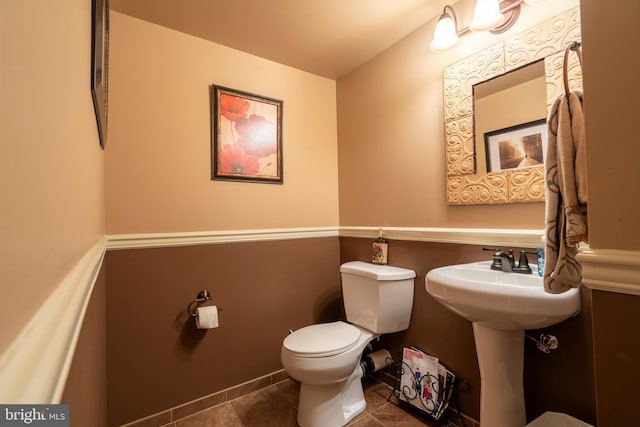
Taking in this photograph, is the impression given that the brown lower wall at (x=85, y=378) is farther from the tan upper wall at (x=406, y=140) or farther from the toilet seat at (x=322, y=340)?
the tan upper wall at (x=406, y=140)

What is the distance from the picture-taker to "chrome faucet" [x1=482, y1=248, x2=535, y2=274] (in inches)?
48.9

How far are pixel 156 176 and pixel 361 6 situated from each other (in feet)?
4.99

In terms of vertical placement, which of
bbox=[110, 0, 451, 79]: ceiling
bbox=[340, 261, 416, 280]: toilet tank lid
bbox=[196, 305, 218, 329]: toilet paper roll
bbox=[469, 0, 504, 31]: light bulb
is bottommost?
bbox=[196, 305, 218, 329]: toilet paper roll

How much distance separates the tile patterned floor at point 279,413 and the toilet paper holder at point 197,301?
60cm

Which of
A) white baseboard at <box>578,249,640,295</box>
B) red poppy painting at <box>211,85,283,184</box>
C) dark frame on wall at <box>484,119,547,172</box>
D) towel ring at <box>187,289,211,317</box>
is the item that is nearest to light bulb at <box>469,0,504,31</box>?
dark frame on wall at <box>484,119,547,172</box>

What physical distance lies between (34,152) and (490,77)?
1.75 m

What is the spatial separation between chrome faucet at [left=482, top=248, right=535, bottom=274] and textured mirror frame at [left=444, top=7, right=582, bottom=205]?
0.84 feet

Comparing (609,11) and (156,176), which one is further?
(156,176)

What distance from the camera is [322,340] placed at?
156cm

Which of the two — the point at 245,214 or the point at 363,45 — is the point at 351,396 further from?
the point at 363,45

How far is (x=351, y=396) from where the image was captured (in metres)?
1.68

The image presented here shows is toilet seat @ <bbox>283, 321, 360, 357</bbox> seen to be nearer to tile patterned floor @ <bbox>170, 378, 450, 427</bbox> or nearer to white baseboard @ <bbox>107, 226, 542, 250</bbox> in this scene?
tile patterned floor @ <bbox>170, 378, 450, 427</bbox>

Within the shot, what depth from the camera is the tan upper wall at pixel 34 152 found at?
8.2 inches

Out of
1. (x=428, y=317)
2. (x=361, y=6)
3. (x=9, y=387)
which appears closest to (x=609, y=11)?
(x=9, y=387)
